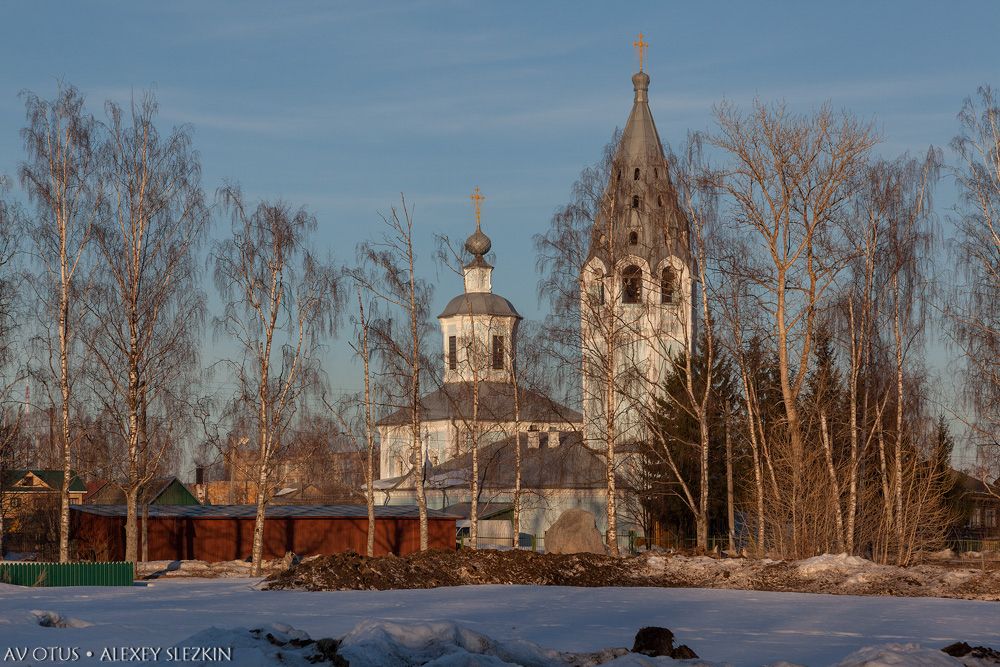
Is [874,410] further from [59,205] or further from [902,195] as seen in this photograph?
[59,205]

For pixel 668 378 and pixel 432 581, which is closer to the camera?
pixel 432 581

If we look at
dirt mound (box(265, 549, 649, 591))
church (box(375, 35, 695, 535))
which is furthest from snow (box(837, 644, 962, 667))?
church (box(375, 35, 695, 535))

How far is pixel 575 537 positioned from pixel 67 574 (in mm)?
11470

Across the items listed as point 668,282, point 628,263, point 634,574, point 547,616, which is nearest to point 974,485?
point 668,282

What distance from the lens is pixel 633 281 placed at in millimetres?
33344

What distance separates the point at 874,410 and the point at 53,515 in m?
29.4

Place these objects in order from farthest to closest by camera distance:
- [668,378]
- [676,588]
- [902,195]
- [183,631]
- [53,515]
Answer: [53,515], [668,378], [902,195], [676,588], [183,631]

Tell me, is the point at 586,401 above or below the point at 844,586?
above

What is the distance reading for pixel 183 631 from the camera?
1525cm

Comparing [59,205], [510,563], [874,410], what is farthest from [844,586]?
[59,205]

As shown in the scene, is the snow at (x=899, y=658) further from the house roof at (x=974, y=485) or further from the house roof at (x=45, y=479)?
the house roof at (x=45, y=479)

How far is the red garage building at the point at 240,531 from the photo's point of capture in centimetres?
3881

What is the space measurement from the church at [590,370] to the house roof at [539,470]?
0.20 feet

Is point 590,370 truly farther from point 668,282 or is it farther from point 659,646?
point 659,646
